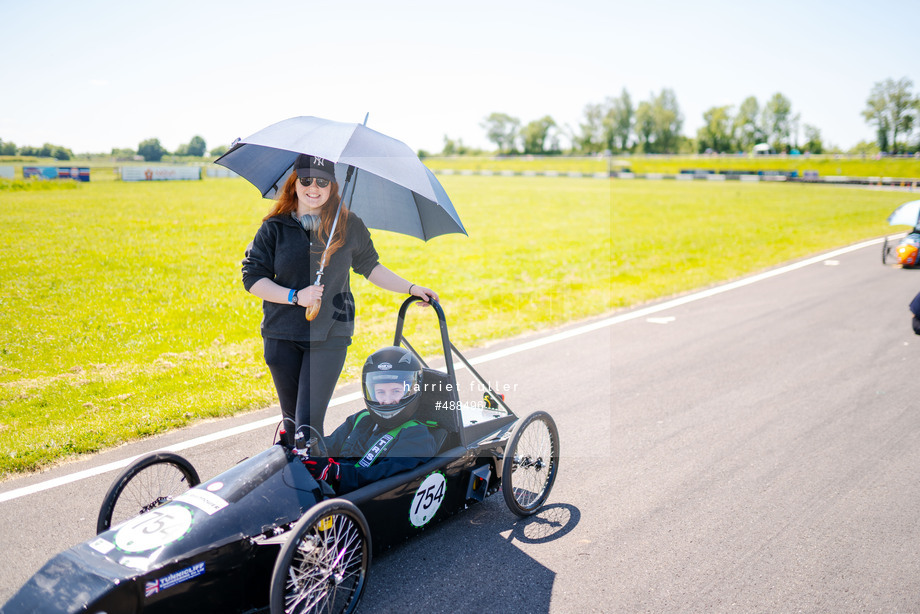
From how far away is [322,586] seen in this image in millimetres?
2875

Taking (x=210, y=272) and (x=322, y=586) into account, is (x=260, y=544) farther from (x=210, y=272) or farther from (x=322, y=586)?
(x=210, y=272)

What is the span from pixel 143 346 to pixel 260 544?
17.6 ft

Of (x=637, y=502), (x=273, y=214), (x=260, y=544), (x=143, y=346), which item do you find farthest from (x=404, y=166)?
(x=143, y=346)

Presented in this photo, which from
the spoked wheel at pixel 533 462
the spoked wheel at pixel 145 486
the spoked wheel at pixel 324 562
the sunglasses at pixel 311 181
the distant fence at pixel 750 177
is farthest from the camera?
the distant fence at pixel 750 177

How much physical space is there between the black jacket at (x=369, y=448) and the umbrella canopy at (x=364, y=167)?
1231 millimetres

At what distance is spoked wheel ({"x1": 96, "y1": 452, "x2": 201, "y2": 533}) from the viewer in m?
3.11

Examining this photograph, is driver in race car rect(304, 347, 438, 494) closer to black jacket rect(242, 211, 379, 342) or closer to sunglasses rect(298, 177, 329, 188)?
black jacket rect(242, 211, 379, 342)

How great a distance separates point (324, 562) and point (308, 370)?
42.2 inches

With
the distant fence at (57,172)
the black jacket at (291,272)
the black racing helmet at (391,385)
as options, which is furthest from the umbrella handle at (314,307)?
the distant fence at (57,172)

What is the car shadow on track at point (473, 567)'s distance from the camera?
125 inches

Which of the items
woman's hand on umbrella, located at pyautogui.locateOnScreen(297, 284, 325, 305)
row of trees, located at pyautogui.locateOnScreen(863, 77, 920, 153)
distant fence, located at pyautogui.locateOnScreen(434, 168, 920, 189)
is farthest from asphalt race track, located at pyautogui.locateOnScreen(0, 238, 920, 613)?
row of trees, located at pyautogui.locateOnScreen(863, 77, 920, 153)

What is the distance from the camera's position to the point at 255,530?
9.18 ft

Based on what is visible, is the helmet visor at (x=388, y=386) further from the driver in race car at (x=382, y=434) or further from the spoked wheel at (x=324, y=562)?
the spoked wheel at (x=324, y=562)

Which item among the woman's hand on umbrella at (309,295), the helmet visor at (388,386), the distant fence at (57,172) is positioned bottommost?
the helmet visor at (388,386)
